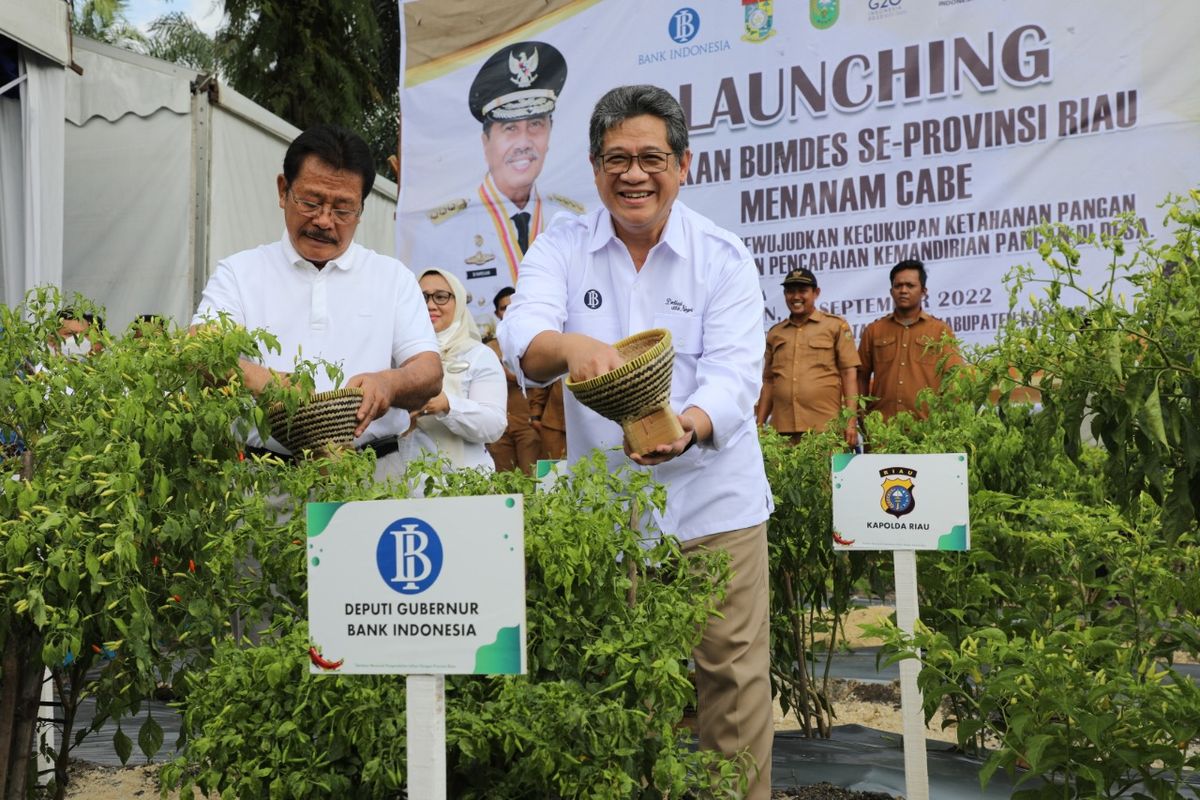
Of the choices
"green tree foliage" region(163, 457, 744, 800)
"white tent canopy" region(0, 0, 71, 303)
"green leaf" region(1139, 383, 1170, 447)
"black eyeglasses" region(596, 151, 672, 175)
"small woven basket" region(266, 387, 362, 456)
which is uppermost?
"white tent canopy" region(0, 0, 71, 303)

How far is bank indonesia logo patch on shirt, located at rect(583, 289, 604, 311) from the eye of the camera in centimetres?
265

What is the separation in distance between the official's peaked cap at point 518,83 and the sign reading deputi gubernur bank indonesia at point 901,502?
5595 millimetres

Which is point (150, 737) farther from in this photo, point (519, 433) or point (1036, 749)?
point (519, 433)

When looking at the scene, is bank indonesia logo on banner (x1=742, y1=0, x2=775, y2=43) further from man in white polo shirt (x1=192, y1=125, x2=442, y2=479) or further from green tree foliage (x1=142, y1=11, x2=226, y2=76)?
green tree foliage (x1=142, y1=11, x2=226, y2=76)

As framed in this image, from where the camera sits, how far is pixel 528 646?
2.01 metres

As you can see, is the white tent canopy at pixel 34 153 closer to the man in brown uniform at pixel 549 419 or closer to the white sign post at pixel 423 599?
the man in brown uniform at pixel 549 419

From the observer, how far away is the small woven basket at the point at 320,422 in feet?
8.29

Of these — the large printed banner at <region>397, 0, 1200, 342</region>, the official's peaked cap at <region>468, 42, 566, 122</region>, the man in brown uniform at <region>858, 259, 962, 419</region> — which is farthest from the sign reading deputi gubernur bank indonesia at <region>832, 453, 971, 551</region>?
the official's peaked cap at <region>468, 42, 566, 122</region>

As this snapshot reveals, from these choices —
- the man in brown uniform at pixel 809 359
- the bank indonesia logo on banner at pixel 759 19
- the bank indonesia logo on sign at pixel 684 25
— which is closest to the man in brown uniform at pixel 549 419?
the man in brown uniform at pixel 809 359

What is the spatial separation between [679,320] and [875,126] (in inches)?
186

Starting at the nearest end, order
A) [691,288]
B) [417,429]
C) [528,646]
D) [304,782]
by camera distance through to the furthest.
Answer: [304,782] < [528,646] < [691,288] < [417,429]

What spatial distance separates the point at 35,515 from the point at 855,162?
18.6 feet

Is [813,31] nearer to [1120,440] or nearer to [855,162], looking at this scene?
[855,162]

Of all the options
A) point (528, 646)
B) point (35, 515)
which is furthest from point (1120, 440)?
point (35, 515)
